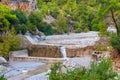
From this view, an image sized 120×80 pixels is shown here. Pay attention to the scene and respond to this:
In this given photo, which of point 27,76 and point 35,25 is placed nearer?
point 27,76

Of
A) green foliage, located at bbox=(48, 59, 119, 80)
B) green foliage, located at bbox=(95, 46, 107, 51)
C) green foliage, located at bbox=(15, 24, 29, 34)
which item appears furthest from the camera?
green foliage, located at bbox=(15, 24, 29, 34)

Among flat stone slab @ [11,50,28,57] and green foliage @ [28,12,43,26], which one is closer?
flat stone slab @ [11,50,28,57]

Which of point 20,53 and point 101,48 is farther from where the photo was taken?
point 20,53

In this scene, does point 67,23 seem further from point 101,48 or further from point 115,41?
point 115,41

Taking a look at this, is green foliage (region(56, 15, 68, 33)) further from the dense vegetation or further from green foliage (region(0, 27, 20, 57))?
green foliage (region(0, 27, 20, 57))

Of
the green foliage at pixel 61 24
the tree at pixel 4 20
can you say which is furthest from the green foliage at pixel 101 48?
the green foliage at pixel 61 24

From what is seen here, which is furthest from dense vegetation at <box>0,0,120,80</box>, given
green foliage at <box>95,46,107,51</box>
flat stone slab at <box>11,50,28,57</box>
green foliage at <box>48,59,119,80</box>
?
green foliage at <box>95,46,107,51</box>

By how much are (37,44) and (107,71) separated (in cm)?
1897

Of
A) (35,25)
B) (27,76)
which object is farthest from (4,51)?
(35,25)

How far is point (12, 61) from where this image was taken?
29.8 m

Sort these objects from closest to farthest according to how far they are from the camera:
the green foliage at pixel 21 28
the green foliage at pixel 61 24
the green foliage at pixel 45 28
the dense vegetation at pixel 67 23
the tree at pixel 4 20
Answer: the dense vegetation at pixel 67 23, the tree at pixel 4 20, the green foliage at pixel 21 28, the green foliage at pixel 45 28, the green foliage at pixel 61 24

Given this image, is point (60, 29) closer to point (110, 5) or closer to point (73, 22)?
point (73, 22)

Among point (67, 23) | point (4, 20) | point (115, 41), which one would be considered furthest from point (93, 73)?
point (67, 23)

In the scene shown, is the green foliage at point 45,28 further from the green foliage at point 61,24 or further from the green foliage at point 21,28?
the green foliage at point 21,28
